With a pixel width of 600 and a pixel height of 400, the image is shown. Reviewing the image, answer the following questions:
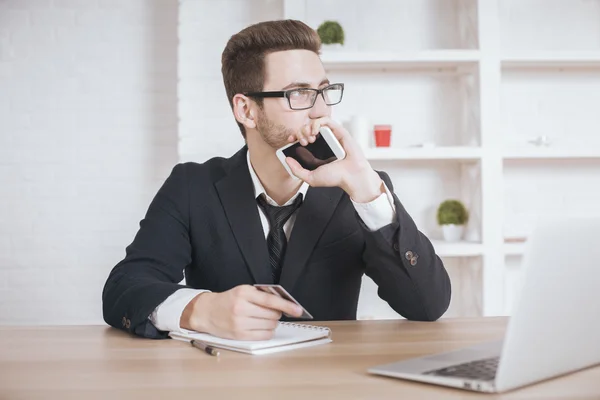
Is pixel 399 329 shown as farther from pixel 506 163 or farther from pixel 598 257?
pixel 506 163

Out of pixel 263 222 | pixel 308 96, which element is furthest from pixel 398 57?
pixel 263 222

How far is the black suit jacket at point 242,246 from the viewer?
176 cm

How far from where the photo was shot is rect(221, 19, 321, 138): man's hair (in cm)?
200

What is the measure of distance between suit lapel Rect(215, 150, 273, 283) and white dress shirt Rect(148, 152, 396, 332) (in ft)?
0.12

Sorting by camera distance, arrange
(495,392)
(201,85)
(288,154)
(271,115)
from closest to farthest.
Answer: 1. (495,392)
2. (288,154)
3. (271,115)
4. (201,85)

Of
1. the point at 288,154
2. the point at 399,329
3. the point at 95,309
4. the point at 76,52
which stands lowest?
the point at 95,309

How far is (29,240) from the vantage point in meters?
3.58

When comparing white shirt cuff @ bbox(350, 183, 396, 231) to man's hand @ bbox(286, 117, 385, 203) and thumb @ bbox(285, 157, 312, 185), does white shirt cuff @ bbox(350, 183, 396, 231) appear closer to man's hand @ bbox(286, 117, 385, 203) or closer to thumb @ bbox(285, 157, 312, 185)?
man's hand @ bbox(286, 117, 385, 203)

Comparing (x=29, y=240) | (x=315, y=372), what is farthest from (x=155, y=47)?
(x=315, y=372)

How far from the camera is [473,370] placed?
0.95 meters

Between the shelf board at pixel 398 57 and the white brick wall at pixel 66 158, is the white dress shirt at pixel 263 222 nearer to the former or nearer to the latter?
the shelf board at pixel 398 57

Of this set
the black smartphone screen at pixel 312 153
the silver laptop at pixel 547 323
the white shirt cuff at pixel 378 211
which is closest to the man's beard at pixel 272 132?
the black smartphone screen at pixel 312 153

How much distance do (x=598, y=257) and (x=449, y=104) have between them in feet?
8.59

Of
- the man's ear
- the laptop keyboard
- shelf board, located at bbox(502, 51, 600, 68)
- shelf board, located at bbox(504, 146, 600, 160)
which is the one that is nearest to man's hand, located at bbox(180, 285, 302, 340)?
the laptop keyboard
